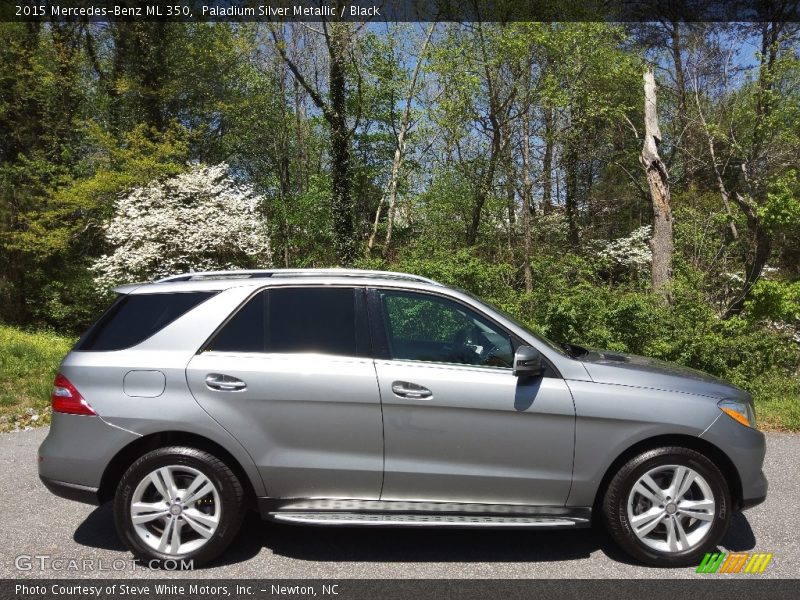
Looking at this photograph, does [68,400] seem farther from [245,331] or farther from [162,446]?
[245,331]

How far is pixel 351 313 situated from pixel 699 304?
7.01 m

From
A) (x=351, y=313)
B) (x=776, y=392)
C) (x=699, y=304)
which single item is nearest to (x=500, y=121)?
(x=699, y=304)

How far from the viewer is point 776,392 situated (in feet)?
29.0

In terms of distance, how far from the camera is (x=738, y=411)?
401 cm

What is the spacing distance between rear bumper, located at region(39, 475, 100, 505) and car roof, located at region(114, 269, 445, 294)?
1222 mm

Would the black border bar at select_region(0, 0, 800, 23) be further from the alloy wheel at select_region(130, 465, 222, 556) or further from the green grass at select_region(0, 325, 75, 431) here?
the alloy wheel at select_region(130, 465, 222, 556)

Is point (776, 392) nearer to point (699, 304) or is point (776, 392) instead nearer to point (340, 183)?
point (699, 304)

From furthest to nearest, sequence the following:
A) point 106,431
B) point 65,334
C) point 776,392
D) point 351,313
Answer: point 65,334 → point 776,392 → point 351,313 → point 106,431

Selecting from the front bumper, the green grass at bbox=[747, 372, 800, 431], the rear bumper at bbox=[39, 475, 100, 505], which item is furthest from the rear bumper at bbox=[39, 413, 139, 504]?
the green grass at bbox=[747, 372, 800, 431]

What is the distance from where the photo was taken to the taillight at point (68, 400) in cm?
386

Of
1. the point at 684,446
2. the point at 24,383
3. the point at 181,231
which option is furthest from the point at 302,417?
the point at 181,231

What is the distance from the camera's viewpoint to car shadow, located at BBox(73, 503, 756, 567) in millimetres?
4004

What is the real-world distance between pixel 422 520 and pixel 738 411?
6.82ft

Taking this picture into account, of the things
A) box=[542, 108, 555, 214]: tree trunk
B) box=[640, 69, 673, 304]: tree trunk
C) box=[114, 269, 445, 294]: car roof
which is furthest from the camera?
box=[542, 108, 555, 214]: tree trunk
